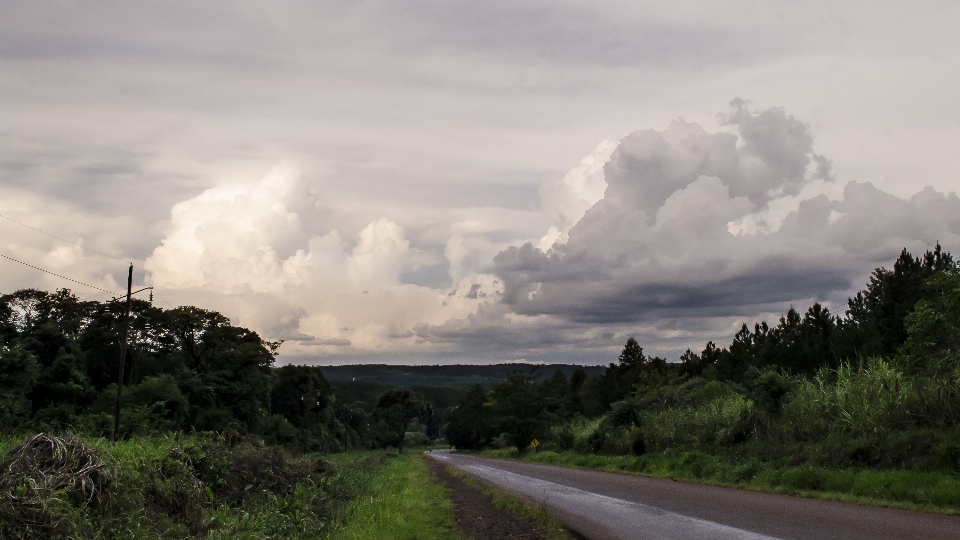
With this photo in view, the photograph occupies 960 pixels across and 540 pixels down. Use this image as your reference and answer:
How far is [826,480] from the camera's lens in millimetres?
16562

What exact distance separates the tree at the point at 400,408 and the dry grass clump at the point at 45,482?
11611 cm

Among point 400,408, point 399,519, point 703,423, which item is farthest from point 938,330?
point 400,408

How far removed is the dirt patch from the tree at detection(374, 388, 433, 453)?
106161mm

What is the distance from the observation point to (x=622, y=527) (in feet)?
41.4

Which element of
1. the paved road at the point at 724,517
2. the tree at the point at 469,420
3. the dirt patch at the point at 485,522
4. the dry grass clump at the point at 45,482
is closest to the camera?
the dry grass clump at the point at 45,482

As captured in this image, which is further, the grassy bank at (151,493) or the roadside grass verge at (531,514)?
the roadside grass verge at (531,514)

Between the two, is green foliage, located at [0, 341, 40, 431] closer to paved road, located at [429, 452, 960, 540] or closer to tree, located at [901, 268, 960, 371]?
paved road, located at [429, 452, 960, 540]

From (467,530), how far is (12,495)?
7.38 m

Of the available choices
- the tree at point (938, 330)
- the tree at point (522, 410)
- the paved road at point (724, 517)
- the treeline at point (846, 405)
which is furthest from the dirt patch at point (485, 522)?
the tree at point (522, 410)

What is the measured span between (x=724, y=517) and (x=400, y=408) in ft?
381

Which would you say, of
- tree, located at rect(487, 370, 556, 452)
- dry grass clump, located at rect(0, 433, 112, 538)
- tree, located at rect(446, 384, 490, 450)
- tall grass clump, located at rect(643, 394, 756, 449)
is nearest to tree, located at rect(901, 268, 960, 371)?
tall grass clump, located at rect(643, 394, 756, 449)

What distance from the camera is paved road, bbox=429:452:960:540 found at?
10.4 metres

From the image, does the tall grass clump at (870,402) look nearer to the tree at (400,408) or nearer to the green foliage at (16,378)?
the green foliage at (16,378)

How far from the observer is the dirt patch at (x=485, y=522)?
13.3 metres
